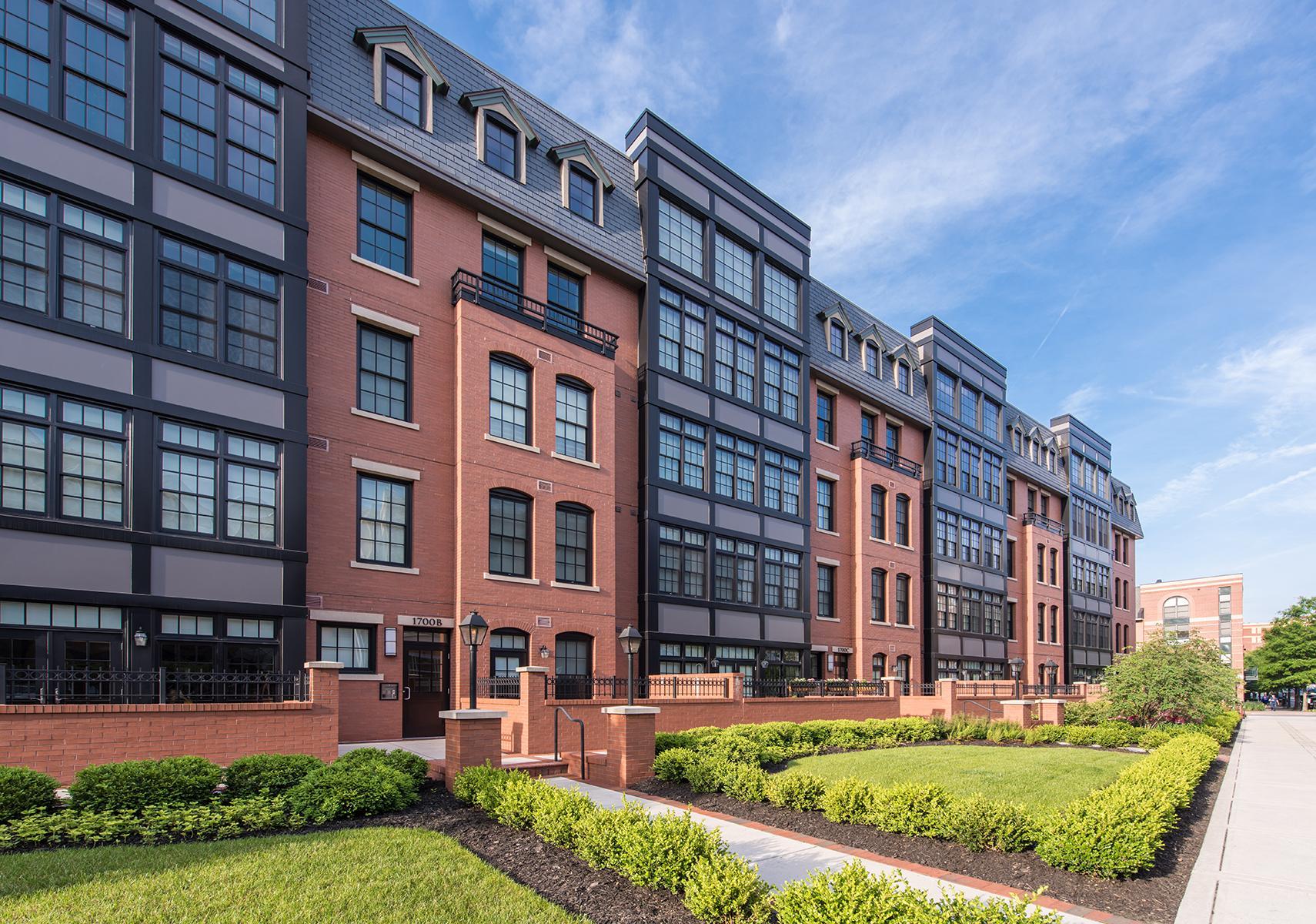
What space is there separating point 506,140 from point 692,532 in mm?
12723

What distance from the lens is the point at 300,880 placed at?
7645 mm

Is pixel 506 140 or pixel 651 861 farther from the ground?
pixel 506 140

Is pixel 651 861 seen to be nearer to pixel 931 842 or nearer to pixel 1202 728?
pixel 931 842

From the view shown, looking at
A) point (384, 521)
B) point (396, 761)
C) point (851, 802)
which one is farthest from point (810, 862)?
point (384, 521)

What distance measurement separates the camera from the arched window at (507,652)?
19.8m

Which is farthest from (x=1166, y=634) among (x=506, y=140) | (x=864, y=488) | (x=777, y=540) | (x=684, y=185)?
(x=506, y=140)

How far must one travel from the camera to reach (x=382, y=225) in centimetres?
1994

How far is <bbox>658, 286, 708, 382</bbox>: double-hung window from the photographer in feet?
83.9

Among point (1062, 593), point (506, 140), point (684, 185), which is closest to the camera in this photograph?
point (506, 140)

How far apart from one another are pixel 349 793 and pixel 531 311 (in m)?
14.5

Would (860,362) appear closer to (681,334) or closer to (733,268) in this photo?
(733,268)

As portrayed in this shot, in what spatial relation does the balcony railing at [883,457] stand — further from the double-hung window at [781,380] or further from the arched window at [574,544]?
the arched window at [574,544]

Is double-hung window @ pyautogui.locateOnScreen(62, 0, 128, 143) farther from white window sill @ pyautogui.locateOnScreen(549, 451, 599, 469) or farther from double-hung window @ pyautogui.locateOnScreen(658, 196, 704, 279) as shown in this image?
double-hung window @ pyautogui.locateOnScreen(658, 196, 704, 279)

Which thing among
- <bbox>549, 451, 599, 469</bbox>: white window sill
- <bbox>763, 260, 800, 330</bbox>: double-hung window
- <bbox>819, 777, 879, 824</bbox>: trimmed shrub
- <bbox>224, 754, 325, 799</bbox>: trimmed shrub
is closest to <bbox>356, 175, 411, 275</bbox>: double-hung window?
<bbox>549, 451, 599, 469</bbox>: white window sill
